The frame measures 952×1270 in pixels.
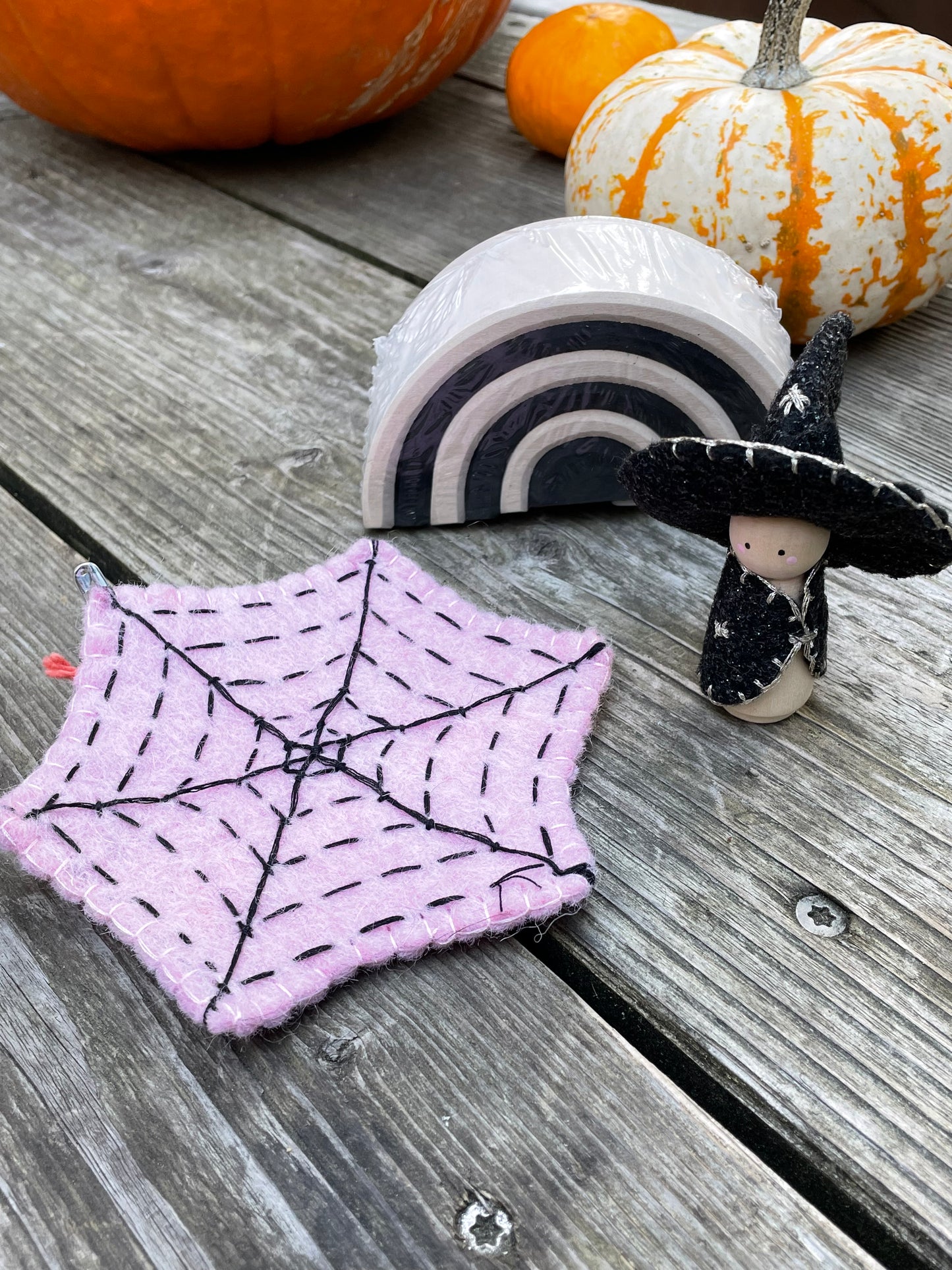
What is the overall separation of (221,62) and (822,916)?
1161 mm

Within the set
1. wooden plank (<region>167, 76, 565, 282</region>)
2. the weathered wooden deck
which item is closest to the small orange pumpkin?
wooden plank (<region>167, 76, 565, 282</region>)

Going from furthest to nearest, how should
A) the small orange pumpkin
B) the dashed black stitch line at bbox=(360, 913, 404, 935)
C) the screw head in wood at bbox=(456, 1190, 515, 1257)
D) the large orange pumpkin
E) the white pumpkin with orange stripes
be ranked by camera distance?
the small orange pumpkin → the large orange pumpkin → the white pumpkin with orange stripes → the dashed black stitch line at bbox=(360, 913, 404, 935) → the screw head in wood at bbox=(456, 1190, 515, 1257)

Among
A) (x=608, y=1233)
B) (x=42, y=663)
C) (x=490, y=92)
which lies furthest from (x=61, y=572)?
(x=490, y=92)

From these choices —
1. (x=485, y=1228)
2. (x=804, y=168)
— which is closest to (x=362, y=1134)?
(x=485, y=1228)

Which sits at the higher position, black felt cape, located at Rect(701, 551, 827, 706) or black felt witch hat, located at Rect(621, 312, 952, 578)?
black felt witch hat, located at Rect(621, 312, 952, 578)

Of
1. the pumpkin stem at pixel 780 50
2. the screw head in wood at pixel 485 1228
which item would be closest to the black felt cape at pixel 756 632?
the screw head in wood at pixel 485 1228

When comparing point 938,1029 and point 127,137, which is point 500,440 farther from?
point 127,137

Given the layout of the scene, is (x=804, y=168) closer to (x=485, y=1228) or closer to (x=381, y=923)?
(x=381, y=923)

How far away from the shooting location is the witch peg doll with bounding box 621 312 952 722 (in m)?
0.57

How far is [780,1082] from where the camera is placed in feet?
1.77

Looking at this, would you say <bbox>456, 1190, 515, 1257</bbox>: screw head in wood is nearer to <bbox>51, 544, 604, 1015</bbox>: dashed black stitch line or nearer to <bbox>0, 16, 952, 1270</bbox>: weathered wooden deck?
<bbox>0, 16, 952, 1270</bbox>: weathered wooden deck

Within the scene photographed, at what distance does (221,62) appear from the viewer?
1.26m

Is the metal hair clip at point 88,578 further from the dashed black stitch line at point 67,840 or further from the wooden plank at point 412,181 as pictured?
the wooden plank at point 412,181

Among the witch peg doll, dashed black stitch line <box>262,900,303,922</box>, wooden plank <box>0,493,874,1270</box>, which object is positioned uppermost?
the witch peg doll
